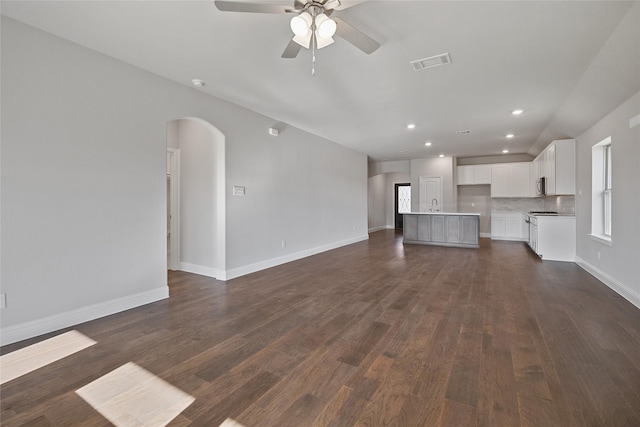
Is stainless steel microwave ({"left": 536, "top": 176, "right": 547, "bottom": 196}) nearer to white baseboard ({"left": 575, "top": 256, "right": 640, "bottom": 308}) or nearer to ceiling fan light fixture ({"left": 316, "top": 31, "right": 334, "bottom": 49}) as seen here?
white baseboard ({"left": 575, "top": 256, "right": 640, "bottom": 308})

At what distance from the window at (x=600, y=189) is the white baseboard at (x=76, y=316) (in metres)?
6.58

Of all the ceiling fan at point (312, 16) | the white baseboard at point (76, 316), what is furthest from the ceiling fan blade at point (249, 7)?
the white baseboard at point (76, 316)

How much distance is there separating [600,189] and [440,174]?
5.02m

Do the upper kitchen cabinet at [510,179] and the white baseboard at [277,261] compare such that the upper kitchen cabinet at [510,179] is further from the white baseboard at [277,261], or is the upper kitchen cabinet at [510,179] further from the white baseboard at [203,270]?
the white baseboard at [203,270]

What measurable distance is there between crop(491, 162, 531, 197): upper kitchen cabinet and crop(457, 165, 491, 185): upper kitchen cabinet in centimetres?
19

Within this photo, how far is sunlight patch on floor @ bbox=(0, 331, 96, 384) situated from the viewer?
2.06 m

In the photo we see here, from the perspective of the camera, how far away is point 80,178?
2.86 metres

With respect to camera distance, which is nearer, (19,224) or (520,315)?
(19,224)

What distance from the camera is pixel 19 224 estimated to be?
8.20 ft

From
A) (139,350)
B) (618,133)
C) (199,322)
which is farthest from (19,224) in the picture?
(618,133)

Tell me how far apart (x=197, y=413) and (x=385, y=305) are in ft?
7.27

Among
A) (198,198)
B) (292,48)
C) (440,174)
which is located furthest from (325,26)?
(440,174)

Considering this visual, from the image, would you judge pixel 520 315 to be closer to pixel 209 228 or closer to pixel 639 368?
pixel 639 368

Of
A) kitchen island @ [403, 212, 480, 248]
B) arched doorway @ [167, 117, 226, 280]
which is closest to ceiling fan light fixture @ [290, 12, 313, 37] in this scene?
arched doorway @ [167, 117, 226, 280]
